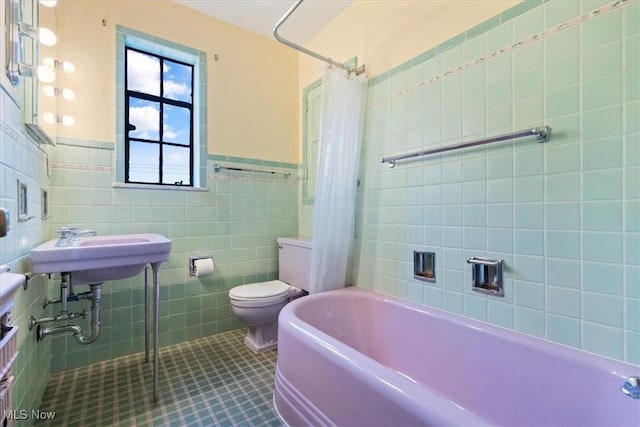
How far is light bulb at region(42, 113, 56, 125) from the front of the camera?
1.61m

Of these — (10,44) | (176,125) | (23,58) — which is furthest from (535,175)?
(176,125)

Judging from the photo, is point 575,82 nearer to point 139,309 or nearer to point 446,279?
point 446,279

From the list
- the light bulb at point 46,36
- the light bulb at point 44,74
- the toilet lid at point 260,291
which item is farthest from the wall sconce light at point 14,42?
the toilet lid at point 260,291

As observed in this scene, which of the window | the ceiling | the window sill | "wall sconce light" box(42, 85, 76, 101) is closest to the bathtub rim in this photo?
the window sill

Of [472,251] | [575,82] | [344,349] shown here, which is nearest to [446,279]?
[472,251]

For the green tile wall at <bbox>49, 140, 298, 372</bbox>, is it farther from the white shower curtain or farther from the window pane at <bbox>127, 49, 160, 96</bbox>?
the white shower curtain

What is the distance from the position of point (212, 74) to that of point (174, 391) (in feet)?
7.09

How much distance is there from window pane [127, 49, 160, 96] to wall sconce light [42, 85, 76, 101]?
Answer: 46 centimetres

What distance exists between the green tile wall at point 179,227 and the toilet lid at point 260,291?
0.32 meters

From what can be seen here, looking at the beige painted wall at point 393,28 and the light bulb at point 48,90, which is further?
the light bulb at point 48,90

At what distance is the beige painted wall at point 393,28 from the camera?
147 centimetres

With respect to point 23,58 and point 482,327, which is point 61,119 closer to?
point 23,58

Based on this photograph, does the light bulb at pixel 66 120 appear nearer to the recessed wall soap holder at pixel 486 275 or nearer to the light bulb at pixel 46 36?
the light bulb at pixel 46 36

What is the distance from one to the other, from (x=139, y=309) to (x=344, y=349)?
1.65 m
